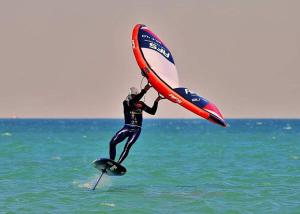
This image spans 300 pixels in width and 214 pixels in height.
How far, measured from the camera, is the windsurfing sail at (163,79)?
56.0 feet

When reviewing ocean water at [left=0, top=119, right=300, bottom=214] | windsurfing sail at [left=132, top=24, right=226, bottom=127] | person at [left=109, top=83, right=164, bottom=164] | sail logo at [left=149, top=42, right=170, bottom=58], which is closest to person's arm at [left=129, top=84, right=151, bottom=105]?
person at [left=109, top=83, right=164, bottom=164]

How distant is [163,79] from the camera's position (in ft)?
56.2

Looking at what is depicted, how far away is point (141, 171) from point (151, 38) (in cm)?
1614

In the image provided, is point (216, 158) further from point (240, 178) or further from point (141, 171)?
point (240, 178)

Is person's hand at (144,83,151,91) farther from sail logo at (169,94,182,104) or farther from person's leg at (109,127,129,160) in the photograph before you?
person's leg at (109,127,129,160)

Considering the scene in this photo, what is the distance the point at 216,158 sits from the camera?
43219mm

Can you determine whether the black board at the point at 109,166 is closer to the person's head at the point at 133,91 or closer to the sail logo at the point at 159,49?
the person's head at the point at 133,91

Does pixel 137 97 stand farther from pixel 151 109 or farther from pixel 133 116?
pixel 133 116

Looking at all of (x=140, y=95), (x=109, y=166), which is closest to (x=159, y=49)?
(x=140, y=95)

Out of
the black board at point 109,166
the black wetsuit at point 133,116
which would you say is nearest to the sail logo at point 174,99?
the black wetsuit at point 133,116

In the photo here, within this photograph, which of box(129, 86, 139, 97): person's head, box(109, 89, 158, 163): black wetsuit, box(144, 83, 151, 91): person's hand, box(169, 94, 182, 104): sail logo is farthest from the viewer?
box(129, 86, 139, 97): person's head

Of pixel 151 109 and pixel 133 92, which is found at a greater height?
pixel 133 92

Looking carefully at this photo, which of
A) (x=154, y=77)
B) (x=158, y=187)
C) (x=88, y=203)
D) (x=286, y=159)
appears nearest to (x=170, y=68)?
(x=154, y=77)

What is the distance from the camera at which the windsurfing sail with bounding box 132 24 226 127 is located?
17062mm
